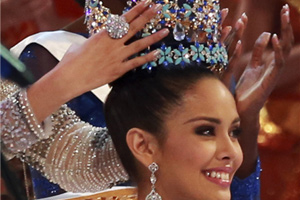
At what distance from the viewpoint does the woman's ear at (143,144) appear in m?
0.73

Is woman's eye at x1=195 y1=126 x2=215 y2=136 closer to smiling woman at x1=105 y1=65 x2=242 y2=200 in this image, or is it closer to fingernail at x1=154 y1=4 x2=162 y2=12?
smiling woman at x1=105 y1=65 x2=242 y2=200

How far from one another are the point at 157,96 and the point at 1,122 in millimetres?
181

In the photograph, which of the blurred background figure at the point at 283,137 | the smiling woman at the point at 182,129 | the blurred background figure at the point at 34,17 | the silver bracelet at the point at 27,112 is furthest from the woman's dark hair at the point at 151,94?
the blurred background figure at the point at 283,137

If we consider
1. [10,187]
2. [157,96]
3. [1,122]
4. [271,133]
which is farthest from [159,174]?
[271,133]

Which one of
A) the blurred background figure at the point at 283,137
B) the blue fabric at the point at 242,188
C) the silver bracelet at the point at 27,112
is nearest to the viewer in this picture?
the silver bracelet at the point at 27,112

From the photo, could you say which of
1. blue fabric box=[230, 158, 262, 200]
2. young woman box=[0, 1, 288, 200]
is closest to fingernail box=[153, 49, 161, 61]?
young woman box=[0, 1, 288, 200]

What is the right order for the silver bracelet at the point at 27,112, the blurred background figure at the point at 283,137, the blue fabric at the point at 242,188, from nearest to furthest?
1. the silver bracelet at the point at 27,112
2. the blue fabric at the point at 242,188
3. the blurred background figure at the point at 283,137

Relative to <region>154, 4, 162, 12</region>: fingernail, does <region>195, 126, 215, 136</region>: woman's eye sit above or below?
below

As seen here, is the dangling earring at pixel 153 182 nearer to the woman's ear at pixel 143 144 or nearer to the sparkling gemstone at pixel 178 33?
the woman's ear at pixel 143 144

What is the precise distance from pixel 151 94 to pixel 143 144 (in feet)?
0.20

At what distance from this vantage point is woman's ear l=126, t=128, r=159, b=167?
73 cm

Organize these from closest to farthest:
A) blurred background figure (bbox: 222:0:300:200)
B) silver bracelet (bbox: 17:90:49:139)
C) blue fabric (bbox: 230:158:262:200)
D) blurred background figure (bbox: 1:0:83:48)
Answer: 1. silver bracelet (bbox: 17:90:49:139)
2. blue fabric (bbox: 230:158:262:200)
3. blurred background figure (bbox: 1:0:83:48)
4. blurred background figure (bbox: 222:0:300:200)

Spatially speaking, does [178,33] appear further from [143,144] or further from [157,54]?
[143,144]

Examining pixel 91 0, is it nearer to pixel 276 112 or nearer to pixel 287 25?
pixel 287 25
